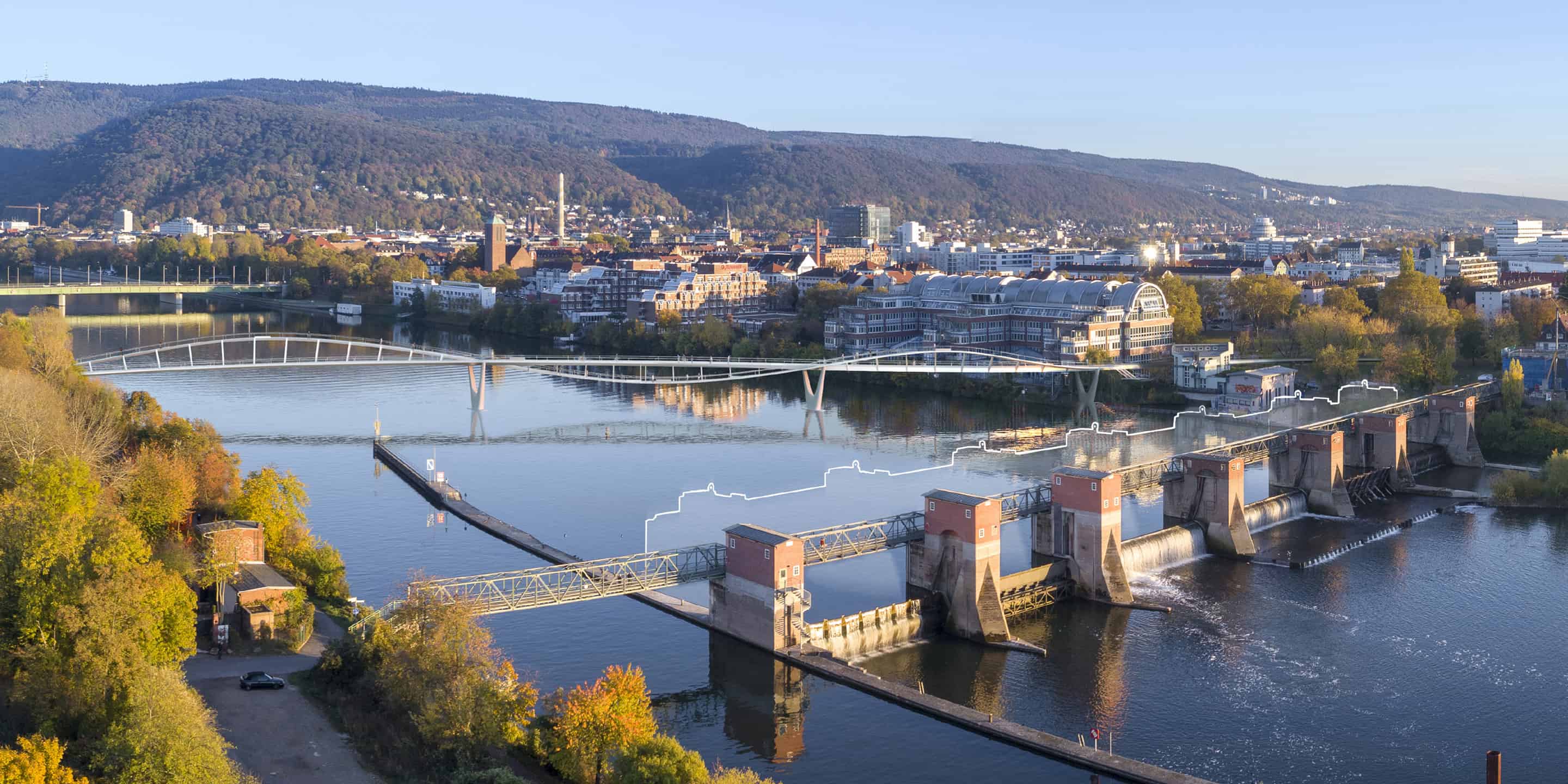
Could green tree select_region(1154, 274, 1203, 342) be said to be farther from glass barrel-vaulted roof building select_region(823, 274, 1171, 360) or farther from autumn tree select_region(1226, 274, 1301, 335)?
autumn tree select_region(1226, 274, 1301, 335)

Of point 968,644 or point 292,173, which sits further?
point 292,173

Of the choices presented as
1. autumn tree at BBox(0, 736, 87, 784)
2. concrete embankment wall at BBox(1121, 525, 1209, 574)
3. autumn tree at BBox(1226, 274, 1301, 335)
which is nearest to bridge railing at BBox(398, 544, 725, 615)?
autumn tree at BBox(0, 736, 87, 784)

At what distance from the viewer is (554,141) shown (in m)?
172

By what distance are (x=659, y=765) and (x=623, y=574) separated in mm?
5373

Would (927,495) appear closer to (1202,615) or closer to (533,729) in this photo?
(1202,615)

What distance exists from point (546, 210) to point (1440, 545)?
377 feet

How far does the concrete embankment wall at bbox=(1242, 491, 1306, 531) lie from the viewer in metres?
21.7

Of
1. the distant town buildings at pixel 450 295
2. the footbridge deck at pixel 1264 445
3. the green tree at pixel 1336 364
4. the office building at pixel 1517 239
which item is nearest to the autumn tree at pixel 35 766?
the footbridge deck at pixel 1264 445

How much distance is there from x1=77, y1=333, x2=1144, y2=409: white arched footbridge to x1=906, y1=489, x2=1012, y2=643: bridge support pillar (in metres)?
16.3

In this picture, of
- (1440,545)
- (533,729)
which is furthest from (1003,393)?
(533,729)

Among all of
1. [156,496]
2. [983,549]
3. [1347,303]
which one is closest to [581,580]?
[983,549]

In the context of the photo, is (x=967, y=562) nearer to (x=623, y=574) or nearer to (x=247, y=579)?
(x=623, y=574)

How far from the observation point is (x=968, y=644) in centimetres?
1580

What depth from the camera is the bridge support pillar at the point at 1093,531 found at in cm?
1734
